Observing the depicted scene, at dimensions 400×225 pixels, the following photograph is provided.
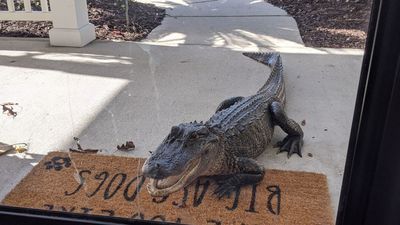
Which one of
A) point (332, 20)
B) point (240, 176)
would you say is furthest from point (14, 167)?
point (332, 20)

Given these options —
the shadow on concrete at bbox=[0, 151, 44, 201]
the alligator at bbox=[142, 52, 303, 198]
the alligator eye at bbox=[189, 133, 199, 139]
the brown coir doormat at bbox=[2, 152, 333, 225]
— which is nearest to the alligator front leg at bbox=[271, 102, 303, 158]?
the alligator at bbox=[142, 52, 303, 198]

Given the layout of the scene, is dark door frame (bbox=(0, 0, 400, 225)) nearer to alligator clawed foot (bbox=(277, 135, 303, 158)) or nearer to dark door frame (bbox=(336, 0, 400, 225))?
dark door frame (bbox=(336, 0, 400, 225))

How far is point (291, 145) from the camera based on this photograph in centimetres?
195

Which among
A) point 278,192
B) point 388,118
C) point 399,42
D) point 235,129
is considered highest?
point 399,42

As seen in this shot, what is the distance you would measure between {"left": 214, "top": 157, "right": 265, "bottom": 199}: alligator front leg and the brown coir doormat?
25 millimetres

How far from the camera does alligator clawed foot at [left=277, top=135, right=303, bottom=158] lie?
1.92 metres

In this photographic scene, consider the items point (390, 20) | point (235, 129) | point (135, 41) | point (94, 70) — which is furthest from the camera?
point (135, 41)

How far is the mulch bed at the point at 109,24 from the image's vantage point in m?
2.90

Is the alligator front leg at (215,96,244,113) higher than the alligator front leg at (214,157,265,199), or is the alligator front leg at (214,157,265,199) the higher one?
the alligator front leg at (215,96,244,113)

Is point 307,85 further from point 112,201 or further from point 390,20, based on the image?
point 390,20

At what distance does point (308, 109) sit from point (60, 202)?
133 cm

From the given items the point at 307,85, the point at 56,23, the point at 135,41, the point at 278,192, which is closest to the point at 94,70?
the point at 135,41

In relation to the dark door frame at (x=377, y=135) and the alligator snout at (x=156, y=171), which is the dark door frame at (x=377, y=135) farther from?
the alligator snout at (x=156, y=171)

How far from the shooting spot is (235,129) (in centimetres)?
181
